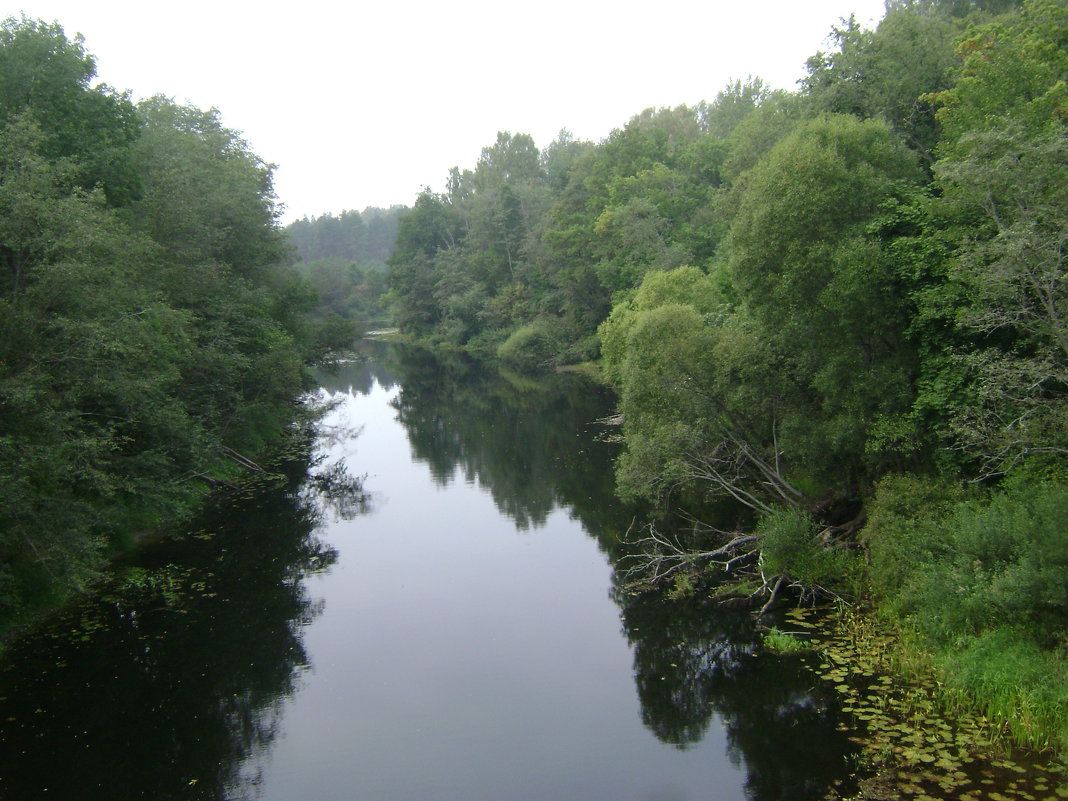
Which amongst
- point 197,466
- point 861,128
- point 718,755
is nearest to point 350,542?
point 197,466

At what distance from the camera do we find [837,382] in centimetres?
1845

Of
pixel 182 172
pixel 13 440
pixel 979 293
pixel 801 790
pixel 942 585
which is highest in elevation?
pixel 182 172

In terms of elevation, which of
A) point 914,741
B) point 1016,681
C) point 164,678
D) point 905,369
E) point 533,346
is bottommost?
point 914,741

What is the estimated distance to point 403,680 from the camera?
53.4ft

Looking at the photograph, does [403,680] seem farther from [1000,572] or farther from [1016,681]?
[1000,572]

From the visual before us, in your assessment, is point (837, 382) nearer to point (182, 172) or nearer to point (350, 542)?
point (350, 542)

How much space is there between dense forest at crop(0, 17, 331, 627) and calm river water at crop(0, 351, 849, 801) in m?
2.14

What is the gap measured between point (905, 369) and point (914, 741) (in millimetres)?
8402

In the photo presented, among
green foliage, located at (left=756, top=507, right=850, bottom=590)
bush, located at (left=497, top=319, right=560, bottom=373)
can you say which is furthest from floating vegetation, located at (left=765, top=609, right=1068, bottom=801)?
bush, located at (left=497, top=319, right=560, bottom=373)

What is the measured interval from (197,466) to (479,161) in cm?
8721

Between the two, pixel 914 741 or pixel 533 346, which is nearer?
pixel 914 741

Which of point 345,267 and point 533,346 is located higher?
point 345,267

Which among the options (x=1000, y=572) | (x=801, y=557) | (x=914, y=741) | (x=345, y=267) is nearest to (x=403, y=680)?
(x=801, y=557)

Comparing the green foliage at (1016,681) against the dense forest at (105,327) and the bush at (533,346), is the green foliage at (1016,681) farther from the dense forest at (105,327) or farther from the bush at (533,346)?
the bush at (533,346)
